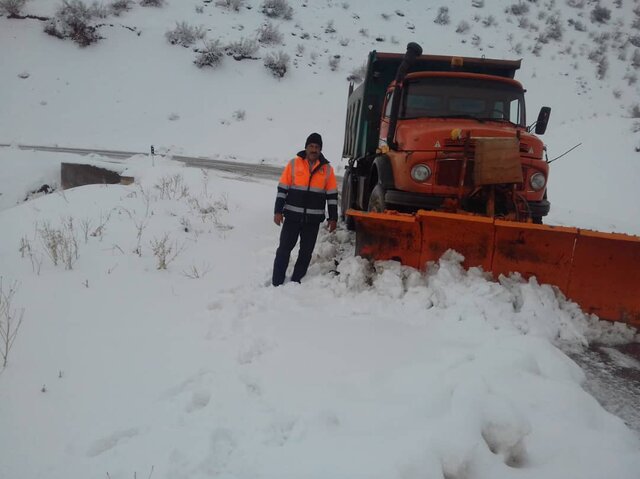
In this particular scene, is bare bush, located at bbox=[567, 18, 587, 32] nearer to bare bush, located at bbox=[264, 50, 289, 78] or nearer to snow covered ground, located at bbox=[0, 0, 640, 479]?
bare bush, located at bbox=[264, 50, 289, 78]

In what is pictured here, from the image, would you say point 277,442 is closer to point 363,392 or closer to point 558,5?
point 363,392

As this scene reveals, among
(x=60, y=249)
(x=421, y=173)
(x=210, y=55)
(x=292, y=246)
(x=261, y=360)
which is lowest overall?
(x=261, y=360)

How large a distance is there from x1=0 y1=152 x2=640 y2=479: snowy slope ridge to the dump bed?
314 cm

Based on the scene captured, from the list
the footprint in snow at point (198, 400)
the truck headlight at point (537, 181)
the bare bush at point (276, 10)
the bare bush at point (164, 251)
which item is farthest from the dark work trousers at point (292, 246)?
the bare bush at point (276, 10)

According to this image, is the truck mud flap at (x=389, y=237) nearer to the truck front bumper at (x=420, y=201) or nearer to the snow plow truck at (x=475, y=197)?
the snow plow truck at (x=475, y=197)

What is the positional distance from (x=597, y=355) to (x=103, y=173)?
12050 mm

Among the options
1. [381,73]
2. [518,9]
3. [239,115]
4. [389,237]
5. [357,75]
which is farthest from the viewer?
[518,9]

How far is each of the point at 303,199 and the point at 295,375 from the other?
7.47 ft

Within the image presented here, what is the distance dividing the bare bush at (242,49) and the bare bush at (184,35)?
1.98m

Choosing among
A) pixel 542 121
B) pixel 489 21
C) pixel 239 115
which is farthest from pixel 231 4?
pixel 542 121

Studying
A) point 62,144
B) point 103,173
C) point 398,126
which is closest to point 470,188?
point 398,126

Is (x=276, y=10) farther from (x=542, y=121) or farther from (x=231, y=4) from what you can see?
(x=542, y=121)

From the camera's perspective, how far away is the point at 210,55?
25.5m

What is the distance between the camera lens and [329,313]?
3814 mm
